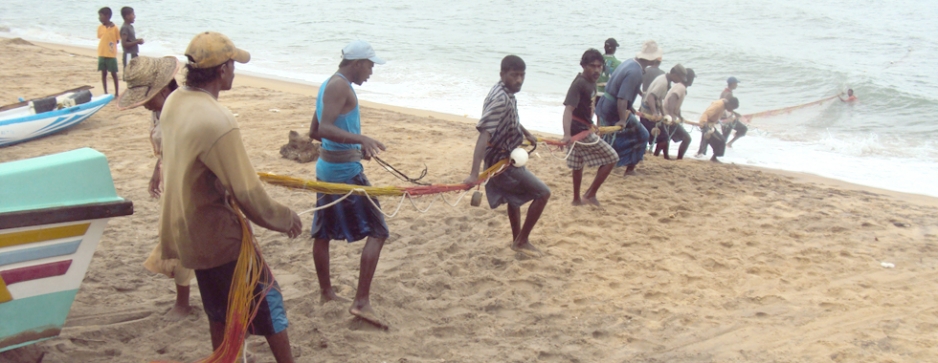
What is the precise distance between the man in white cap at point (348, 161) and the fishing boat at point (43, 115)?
5.53 meters

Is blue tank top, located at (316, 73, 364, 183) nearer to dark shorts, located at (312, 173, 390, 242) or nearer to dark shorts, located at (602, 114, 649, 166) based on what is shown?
dark shorts, located at (312, 173, 390, 242)

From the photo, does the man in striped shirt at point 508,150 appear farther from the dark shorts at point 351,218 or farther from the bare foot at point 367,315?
the bare foot at point 367,315

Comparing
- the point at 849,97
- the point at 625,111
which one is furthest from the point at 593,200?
the point at 849,97

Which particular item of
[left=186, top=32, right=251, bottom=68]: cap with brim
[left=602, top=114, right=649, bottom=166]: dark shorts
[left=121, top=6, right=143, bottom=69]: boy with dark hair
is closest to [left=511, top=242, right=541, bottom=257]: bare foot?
[left=602, top=114, right=649, bottom=166]: dark shorts

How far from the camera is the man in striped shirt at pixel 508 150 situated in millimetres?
4645

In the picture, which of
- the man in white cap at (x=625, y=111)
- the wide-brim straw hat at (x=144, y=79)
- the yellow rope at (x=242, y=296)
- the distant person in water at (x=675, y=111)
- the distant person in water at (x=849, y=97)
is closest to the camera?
the yellow rope at (x=242, y=296)

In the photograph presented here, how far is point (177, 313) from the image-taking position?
3924 millimetres

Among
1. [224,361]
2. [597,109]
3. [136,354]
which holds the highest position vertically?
[597,109]

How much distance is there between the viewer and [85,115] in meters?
8.58

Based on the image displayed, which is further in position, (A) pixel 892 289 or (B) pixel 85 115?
(B) pixel 85 115

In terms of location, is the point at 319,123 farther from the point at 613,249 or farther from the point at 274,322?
the point at 613,249

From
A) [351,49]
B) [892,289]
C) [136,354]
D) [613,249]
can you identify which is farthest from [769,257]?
[136,354]

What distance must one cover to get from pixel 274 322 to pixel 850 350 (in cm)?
318

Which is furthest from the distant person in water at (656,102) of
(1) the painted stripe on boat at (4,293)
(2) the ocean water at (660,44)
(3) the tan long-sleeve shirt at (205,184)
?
(1) the painted stripe on boat at (4,293)
